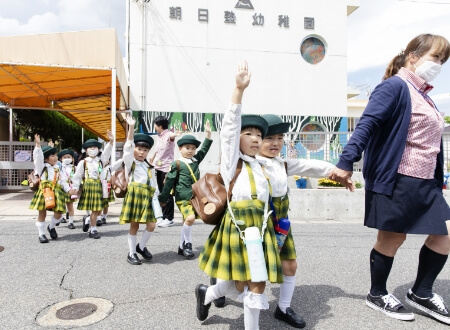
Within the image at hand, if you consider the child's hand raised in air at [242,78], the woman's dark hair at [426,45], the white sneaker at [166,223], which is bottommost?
the white sneaker at [166,223]

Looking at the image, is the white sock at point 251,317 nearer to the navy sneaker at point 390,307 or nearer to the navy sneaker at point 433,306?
the navy sneaker at point 390,307

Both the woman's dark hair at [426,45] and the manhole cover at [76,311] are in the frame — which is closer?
the woman's dark hair at [426,45]

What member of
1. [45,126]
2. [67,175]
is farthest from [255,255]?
[45,126]

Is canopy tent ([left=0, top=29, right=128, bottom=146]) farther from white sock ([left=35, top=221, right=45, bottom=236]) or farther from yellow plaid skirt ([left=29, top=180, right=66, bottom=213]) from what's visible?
white sock ([left=35, top=221, right=45, bottom=236])

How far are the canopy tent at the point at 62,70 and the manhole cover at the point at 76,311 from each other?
647 cm

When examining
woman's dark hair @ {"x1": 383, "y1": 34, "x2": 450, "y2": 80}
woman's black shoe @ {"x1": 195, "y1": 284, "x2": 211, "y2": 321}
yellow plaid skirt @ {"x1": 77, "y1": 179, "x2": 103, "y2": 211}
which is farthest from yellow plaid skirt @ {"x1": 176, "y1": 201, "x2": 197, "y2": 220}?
woman's dark hair @ {"x1": 383, "y1": 34, "x2": 450, "y2": 80}

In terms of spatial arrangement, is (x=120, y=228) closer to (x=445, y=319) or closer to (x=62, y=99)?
(x=445, y=319)

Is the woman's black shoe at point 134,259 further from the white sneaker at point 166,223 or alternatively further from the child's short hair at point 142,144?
the white sneaker at point 166,223

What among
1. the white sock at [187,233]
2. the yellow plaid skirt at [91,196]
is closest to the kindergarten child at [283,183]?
the white sock at [187,233]

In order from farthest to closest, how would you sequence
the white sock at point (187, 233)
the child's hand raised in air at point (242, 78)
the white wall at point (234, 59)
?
the white wall at point (234, 59) < the white sock at point (187, 233) < the child's hand raised in air at point (242, 78)

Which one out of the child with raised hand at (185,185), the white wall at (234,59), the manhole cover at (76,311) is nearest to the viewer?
the manhole cover at (76,311)

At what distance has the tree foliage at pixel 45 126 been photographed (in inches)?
727

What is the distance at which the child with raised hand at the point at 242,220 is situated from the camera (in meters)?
2.21

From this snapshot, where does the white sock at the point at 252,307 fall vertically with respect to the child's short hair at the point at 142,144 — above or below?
below
